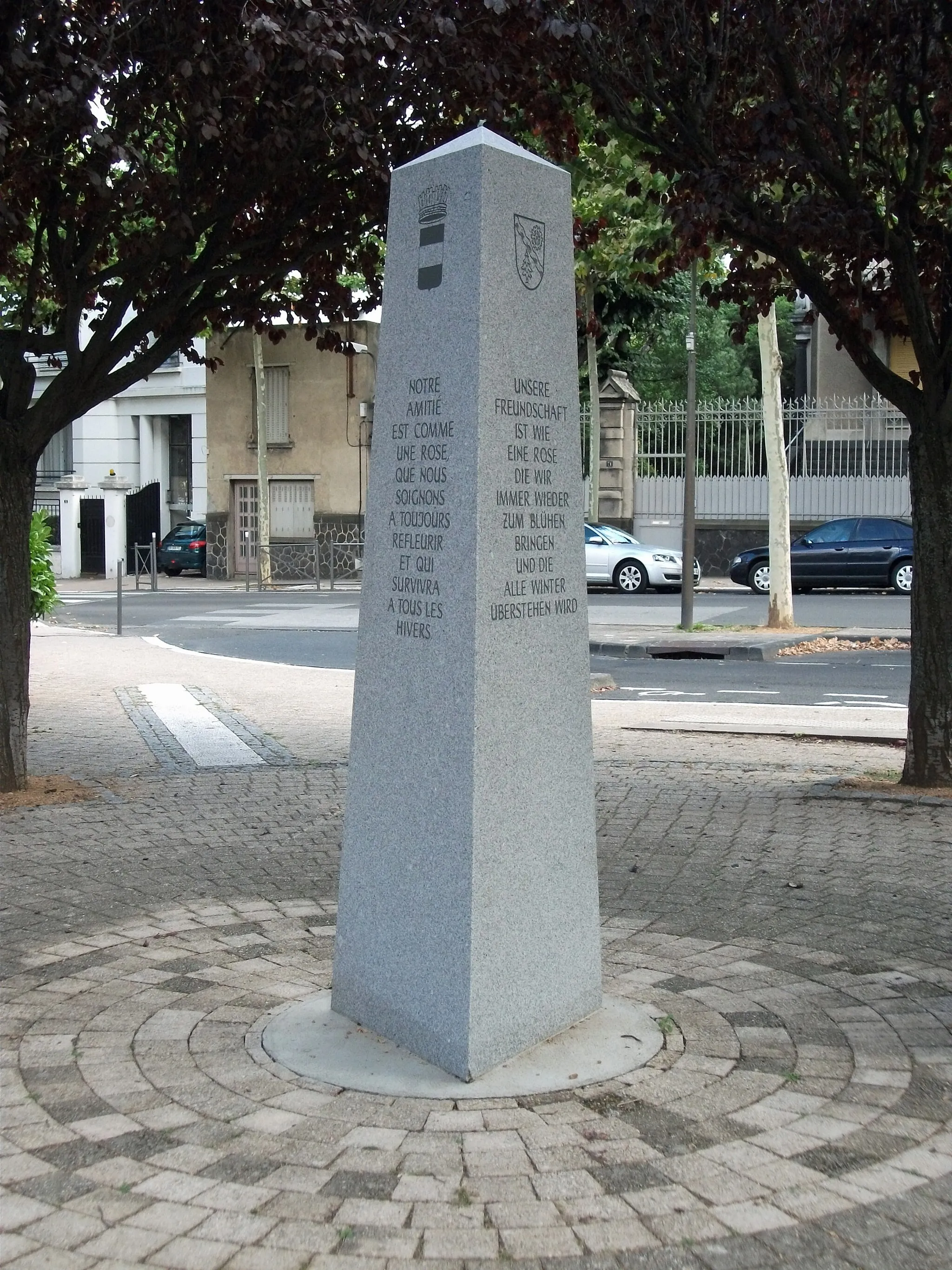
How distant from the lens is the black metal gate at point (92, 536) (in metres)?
41.2

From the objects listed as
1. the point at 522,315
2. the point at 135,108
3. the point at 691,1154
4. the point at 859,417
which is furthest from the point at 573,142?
the point at 859,417

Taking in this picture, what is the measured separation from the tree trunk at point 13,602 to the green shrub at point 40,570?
14.0 feet

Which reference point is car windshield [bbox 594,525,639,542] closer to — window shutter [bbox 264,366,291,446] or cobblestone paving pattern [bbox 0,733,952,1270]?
window shutter [bbox 264,366,291,446]

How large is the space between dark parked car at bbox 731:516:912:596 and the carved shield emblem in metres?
23.2

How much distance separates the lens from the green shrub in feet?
42.4

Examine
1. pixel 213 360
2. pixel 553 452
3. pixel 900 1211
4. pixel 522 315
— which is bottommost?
pixel 900 1211

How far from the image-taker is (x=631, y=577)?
29.7m

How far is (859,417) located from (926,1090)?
28.5 m

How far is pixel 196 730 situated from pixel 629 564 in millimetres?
18822

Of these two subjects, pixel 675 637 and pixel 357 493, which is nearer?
pixel 675 637

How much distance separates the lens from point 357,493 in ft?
126

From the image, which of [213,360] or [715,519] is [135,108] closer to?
[213,360]

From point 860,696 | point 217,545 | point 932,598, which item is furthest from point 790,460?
point 932,598

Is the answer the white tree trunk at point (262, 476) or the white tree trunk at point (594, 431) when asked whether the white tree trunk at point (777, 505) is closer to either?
the white tree trunk at point (594, 431)
